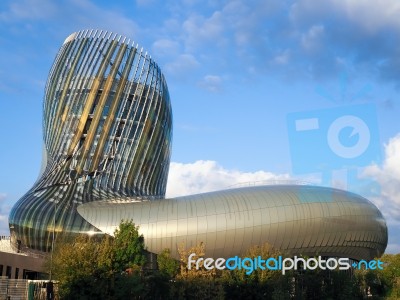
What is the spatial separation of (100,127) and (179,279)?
32.9 meters

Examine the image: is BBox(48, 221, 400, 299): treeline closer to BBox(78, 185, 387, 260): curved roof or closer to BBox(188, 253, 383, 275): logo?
BBox(188, 253, 383, 275): logo

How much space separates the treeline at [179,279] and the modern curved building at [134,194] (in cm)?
412

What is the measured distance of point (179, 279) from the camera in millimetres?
37438

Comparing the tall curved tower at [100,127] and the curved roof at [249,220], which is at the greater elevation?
the tall curved tower at [100,127]

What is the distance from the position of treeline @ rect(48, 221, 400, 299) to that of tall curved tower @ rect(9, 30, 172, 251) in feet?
45.0

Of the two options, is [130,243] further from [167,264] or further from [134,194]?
[134,194]

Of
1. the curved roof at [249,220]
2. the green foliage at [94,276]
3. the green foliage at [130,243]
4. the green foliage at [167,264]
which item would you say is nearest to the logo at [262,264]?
the green foliage at [167,264]

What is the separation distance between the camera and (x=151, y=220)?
170 feet

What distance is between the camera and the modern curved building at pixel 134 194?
51.2m

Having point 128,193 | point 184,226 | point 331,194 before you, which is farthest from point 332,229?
point 128,193

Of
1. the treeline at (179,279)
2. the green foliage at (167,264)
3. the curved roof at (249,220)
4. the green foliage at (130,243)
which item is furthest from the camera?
the curved roof at (249,220)

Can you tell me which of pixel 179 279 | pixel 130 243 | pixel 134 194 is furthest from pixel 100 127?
pixel 179 279

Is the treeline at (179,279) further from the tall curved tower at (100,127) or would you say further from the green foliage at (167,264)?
the tall curved tower at (100,127)

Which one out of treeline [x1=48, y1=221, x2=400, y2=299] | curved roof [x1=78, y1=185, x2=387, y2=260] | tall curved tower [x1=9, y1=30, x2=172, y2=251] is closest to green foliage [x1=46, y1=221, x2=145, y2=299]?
treeline [x1=48, y1=221, x2=400, y2=299]
